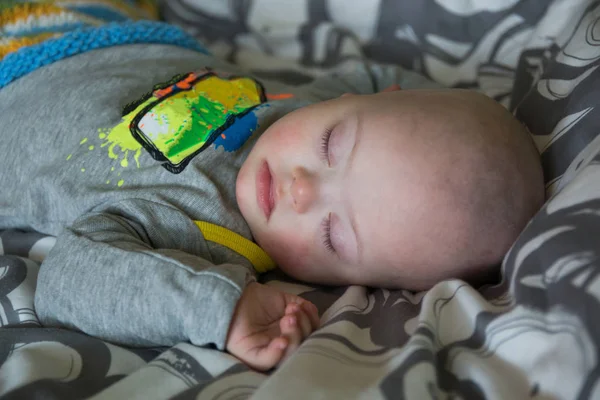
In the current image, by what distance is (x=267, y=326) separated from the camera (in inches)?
32.5

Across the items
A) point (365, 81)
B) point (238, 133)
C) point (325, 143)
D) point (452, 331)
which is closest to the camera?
point (452, 331)

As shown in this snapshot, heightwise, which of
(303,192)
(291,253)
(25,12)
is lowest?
(291,253)

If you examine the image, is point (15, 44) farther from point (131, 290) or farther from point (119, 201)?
point (131, 290)

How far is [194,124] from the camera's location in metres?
1.07

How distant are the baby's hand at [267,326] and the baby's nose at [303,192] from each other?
0.14 meters

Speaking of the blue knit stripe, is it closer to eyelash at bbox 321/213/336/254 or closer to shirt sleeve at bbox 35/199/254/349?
shirt sleeve at bbox 35/199/254/349

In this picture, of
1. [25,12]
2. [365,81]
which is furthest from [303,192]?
[25,12]

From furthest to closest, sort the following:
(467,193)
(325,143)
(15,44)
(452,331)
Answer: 1. (15,44)
2. (325,143)
3. (467,193)
4. (452,331)

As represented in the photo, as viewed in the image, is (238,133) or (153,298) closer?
(153,298)

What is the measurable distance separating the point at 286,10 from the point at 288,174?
0.81 m

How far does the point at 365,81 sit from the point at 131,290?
86 cm

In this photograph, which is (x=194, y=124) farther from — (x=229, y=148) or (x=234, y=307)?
(x=234, y=307)

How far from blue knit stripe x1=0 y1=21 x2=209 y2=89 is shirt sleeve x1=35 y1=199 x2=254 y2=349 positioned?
1.47 feet

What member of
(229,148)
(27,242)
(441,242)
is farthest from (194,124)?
(441,242)
